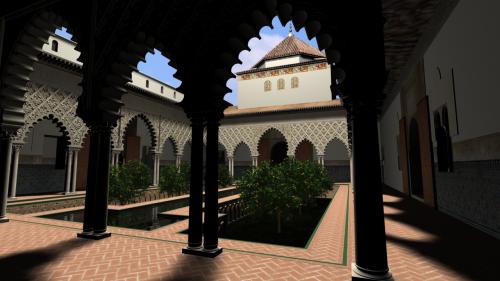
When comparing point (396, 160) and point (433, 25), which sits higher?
point (433, 25)

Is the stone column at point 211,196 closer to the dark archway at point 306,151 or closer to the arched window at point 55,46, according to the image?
the arched window at point 55,46

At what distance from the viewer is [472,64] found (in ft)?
18.4

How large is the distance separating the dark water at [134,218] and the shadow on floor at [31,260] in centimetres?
266

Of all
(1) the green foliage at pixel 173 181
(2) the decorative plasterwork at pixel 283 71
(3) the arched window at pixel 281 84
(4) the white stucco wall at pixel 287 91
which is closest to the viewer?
(1) the green foliage at pixel 173 181

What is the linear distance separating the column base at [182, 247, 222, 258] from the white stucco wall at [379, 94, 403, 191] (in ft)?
38.4

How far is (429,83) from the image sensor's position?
26.9ft

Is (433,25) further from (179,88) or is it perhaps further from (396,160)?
(396,160)

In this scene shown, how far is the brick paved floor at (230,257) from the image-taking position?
345cm

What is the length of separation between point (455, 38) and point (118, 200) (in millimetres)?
11628

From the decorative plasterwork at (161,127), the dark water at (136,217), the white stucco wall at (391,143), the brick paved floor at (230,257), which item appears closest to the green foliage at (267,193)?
the brick paved floor at (230,257)

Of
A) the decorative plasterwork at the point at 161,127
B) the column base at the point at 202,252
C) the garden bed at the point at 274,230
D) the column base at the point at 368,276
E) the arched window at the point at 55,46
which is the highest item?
the arched window at the point at 55,46

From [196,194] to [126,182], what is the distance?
7660 mm

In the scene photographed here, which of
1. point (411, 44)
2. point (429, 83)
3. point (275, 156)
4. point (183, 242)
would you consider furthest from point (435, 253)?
point (275, 156)

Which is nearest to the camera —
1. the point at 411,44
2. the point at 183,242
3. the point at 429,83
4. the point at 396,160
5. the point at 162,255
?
the point at 162,255
